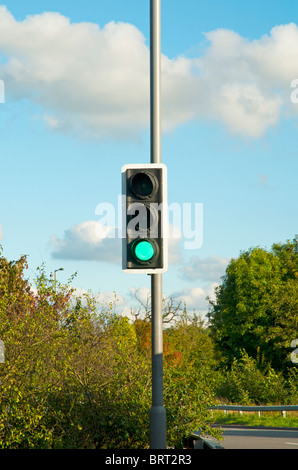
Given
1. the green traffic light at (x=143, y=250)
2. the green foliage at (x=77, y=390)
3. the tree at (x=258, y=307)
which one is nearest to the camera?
the green traffic light at (x=143, y=250)

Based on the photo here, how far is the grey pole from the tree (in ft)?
149

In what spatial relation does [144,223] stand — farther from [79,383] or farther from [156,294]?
[79,383]

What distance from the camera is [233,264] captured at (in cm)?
6228

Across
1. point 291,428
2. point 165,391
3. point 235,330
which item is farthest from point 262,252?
point 165,391

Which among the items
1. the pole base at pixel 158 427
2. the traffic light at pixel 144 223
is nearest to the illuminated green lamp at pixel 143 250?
the traffic light at pixel 144 223

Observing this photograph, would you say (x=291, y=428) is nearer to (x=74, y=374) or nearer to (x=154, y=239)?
(x=74, y=374)

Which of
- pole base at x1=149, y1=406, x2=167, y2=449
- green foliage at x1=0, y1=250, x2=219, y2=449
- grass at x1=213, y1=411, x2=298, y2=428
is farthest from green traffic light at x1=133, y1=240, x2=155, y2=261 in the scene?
grass at x1=213, y1=411, x2=298, y2=428

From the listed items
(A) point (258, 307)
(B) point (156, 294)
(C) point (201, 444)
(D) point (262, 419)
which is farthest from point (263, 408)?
(A) point (258, 307)

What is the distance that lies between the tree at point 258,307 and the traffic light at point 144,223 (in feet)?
152

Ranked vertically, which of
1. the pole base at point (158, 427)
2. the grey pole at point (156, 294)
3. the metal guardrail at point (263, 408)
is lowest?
the metal guardrail at point (263, 408)

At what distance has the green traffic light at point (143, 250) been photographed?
306 inches

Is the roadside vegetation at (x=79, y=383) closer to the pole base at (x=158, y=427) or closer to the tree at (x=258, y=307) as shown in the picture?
the pole base at (x=158, y=427)

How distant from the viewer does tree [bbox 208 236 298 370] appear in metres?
54.3
